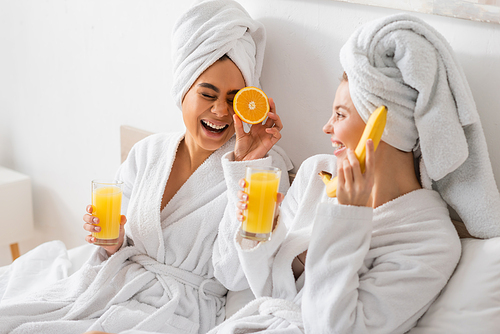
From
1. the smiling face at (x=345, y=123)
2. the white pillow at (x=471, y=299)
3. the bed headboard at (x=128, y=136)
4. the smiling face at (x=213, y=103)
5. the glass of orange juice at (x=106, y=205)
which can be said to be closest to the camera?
the white pillow at (x=471, y=299)

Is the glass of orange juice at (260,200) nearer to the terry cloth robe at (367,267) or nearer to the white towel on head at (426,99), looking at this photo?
Answer: the terry cloth robe at (367,267)

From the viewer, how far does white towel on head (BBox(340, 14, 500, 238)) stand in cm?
121

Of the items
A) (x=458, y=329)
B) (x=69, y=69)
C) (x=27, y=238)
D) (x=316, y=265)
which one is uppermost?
(x=69, y=69)

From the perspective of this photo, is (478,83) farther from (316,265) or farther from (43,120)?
(43,120)

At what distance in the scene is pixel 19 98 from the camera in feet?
10.1

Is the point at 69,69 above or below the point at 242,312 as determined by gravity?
above

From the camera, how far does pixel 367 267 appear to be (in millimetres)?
1321

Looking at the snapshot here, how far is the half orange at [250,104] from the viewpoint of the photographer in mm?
1619

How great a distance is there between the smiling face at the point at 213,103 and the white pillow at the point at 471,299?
87cm

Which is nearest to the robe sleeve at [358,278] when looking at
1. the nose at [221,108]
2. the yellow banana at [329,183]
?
the yellow banana at [329,183]


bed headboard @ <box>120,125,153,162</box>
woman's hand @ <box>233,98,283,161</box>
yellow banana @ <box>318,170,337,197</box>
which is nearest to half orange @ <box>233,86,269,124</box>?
woman's hand @ <box>233,98,283,161</box>

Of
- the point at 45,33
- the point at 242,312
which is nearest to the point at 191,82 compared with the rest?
the point at 242,312

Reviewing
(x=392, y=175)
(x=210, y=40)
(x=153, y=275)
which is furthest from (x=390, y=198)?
(x=153, y=275)

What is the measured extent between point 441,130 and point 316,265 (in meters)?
0.46
